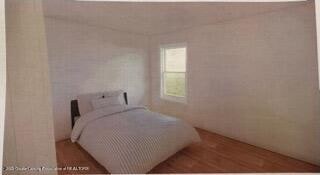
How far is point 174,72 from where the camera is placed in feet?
10.1

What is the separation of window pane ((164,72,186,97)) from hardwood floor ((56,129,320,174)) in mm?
1068

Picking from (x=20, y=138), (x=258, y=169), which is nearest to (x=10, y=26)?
(x=20, y=138)

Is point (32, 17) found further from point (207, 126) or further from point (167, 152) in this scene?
point (207, 126)

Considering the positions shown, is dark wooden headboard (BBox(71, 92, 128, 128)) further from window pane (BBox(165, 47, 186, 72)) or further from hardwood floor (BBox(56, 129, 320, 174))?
window pane (BBox(165, 47, 186, 72))

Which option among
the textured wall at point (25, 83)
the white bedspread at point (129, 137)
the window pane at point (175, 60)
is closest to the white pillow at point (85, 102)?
the white bedspread at point (129, 137)

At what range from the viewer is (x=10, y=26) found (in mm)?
680

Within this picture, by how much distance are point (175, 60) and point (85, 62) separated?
1510 millimetres

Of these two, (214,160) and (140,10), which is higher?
(140,10)

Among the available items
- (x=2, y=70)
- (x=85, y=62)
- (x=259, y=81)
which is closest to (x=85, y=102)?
(x=85, y=62)

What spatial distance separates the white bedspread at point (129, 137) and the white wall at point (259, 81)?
0.75 meters

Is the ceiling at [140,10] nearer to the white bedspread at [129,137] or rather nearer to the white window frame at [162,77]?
the white window frame at [162,77]

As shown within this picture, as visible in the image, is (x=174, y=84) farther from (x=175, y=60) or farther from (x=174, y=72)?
(x=175, y=60)

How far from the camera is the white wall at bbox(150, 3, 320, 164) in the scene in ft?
5.37

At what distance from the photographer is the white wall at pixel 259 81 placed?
5.37 feet
